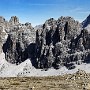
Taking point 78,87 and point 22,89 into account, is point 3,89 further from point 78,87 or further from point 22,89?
point 78,87

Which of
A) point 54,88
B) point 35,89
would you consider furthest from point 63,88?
point 35,89

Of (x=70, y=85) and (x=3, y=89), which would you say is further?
(x=70, y=85)

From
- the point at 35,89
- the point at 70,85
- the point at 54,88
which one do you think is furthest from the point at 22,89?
the point at 70,85

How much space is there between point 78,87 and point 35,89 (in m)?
5.52

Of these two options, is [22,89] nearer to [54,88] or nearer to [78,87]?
[54,88]

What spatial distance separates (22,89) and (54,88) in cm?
405

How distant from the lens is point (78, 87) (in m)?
36.4

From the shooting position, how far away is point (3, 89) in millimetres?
36031

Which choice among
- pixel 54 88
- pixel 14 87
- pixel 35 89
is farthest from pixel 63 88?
pixel 14 87

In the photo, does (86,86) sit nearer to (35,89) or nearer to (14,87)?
(35,89)

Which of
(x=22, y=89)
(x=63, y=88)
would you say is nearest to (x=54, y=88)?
(x=63, y=88)

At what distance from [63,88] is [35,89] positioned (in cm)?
368

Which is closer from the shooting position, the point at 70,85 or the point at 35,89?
the point at 35,89

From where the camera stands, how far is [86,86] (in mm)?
36625
